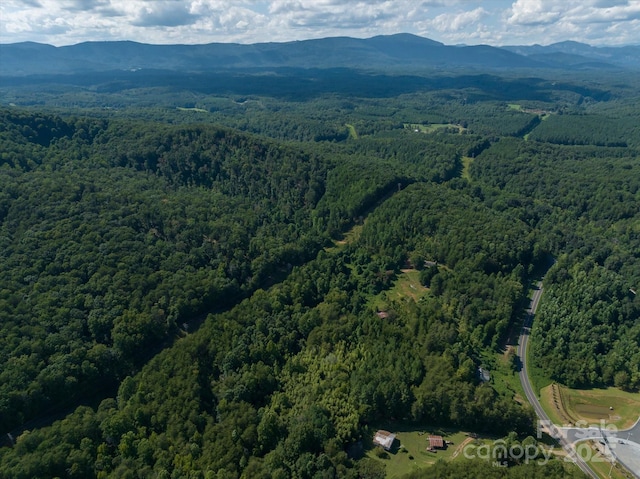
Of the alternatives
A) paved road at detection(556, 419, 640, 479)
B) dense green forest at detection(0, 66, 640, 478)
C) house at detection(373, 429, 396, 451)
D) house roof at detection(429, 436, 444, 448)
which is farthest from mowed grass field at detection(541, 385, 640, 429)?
house at detection(373, 429, 396, 451)

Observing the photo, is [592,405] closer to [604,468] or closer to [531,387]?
[531,387]

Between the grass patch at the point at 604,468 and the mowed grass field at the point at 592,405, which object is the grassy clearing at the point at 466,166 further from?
the grass patch at the point at 604,468

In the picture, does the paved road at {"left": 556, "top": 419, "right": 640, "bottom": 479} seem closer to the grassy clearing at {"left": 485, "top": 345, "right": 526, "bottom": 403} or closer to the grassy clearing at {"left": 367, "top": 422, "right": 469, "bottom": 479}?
the grassy clearing at {"left": 485, "top": 345, "right": 526, "bottom": 403}

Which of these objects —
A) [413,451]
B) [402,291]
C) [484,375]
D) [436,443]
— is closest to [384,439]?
[413,451]

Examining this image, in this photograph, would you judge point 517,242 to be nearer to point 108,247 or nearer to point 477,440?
point 477,440

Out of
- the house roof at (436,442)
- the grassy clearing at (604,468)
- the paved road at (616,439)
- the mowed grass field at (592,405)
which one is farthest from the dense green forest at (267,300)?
the grassy clearing at (604,468)

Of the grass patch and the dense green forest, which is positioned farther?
the dense green forest

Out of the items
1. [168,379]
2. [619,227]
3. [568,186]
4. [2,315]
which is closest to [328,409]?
[168,379]
